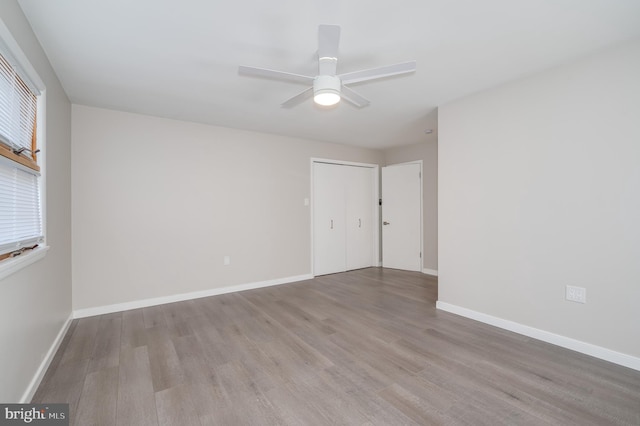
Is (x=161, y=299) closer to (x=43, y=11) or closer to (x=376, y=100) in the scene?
(x=43, y=11)

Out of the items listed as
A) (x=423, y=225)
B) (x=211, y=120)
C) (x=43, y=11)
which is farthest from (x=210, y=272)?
(x=423, y=225)

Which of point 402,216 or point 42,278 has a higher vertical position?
point 402,216

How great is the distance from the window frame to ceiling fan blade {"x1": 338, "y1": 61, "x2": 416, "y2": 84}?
188cm

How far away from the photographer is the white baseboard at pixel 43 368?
5.47ft

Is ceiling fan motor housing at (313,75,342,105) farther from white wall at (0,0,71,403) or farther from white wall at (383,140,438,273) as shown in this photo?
white wall at (383,140,438,273)

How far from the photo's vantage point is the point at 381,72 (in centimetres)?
188

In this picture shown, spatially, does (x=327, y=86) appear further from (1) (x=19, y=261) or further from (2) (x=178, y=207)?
(2) (x=178, y=207)

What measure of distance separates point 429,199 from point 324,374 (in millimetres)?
3840

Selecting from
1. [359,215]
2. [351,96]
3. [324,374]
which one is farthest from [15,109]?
[359,215]

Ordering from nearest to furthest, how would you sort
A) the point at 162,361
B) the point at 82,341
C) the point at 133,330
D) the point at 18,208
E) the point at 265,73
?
the point at 18,208, the point at 265,73, the point at 162,361, the point at 82,341, the point at 133,330

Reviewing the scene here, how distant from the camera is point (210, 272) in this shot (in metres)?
3.84

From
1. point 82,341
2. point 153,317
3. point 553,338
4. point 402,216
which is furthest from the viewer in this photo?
point 402,216

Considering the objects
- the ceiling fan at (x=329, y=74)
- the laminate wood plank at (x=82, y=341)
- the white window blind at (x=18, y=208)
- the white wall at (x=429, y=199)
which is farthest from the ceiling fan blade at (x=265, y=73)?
the white wall at (x=429, y=199)

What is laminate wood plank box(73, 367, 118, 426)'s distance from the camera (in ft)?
5.10
